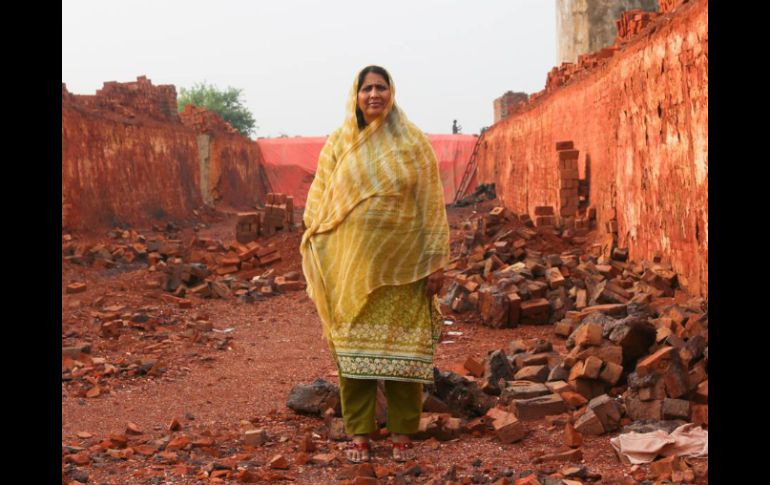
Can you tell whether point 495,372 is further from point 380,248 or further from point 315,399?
point 380,248

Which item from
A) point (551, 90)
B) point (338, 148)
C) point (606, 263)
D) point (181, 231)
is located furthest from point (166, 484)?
point (181, 231)

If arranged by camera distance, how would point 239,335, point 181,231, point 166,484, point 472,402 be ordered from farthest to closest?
point 181,231
point 239,335
point 472,402
point 166,484

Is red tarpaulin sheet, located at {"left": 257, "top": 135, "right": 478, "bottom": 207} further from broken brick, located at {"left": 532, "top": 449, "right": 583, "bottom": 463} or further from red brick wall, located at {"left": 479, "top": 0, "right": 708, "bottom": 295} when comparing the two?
broken brick, located at {"left": 532, "top": 449, "right": 583, "bottom": 463}

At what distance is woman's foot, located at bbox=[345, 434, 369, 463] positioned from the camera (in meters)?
3.57

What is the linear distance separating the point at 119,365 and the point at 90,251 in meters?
6.21

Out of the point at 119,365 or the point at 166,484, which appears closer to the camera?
the point at 166,484

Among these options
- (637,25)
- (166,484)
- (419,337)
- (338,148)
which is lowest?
(166,484)

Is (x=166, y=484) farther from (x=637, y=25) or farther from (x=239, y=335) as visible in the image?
(x=637, y=25)

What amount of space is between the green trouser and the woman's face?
1.34m

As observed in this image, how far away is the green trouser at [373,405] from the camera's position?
364cm

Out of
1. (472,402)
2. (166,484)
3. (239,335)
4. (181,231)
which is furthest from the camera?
(181,231)

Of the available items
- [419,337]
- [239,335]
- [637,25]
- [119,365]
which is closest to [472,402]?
[419,337]

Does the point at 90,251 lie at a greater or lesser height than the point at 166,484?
greater

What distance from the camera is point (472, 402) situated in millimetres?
4344
